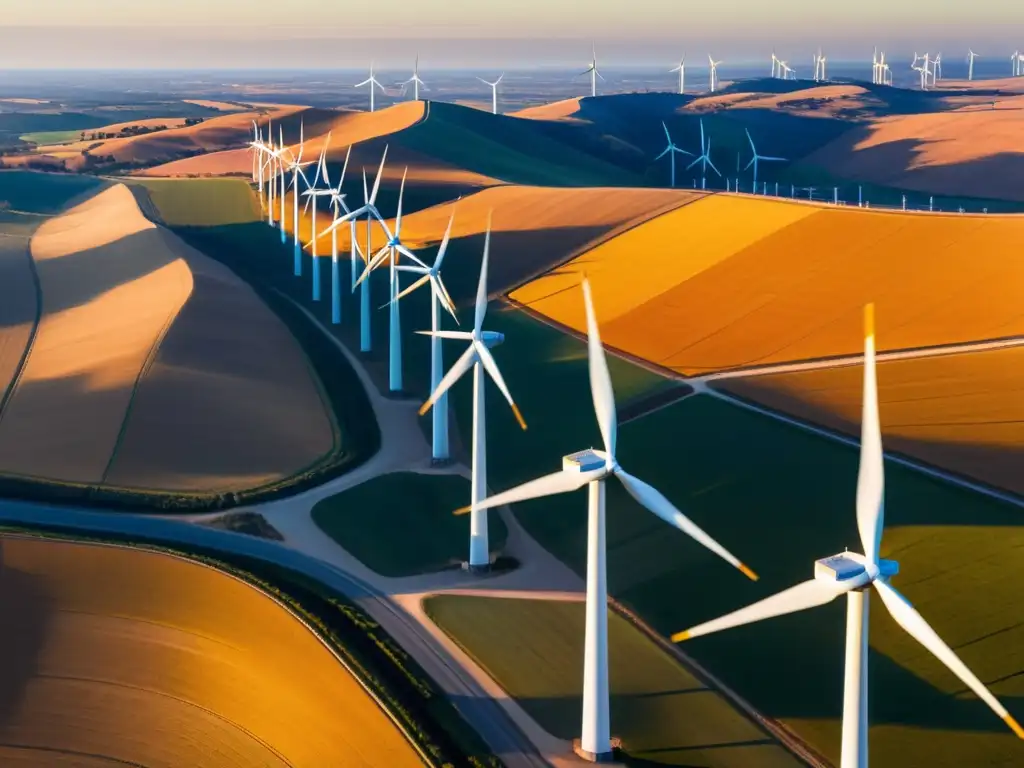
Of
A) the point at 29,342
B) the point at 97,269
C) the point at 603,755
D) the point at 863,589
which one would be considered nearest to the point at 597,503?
the point at 603,755

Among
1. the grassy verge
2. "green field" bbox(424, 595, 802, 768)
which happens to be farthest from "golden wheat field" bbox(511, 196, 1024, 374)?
the grassy verge

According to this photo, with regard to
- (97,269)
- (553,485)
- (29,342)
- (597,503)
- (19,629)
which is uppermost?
(553,485)

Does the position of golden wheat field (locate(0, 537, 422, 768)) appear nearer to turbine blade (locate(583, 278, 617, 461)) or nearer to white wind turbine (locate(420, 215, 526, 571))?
white wind turbine (locate(420, 215, 526, 571))

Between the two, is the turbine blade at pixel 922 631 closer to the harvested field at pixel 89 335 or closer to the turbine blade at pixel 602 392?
the turbine blade at pixel 602 392

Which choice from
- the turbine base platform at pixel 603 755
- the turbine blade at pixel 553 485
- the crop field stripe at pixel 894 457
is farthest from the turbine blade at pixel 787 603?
the crop field stripe at pixel 894 457

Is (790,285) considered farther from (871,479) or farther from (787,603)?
(871,479)

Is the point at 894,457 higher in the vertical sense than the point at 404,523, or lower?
higher
